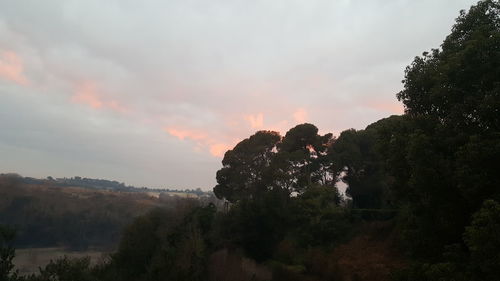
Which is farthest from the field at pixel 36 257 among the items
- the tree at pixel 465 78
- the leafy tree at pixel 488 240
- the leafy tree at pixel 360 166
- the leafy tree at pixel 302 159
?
the leafy tree at pixel 488 240

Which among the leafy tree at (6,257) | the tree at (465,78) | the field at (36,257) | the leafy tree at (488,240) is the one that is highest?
the tree at (465,78)

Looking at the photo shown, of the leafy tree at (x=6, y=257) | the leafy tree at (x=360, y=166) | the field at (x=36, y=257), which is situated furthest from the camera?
the field at (x=36, y=257)

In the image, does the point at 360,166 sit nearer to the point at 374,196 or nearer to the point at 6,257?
the point at 374,196

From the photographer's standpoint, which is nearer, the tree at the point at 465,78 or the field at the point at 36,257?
the tree at the point at 465,78

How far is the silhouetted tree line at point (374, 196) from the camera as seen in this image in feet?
28.9

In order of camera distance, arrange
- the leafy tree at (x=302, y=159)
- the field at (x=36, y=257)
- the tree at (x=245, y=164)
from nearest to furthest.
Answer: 1. the leafy tree at (x=302, y=159)
2. the tree at (x=245, y=164)
3. the field at (x=36, y=257)

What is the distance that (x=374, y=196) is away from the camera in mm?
33250

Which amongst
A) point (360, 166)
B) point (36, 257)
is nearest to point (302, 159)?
point (360, 166)

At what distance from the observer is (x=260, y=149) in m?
42.4

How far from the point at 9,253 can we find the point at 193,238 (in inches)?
552

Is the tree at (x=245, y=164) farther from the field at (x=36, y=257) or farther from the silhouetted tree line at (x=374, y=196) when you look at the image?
the field at (x=36, y=257)

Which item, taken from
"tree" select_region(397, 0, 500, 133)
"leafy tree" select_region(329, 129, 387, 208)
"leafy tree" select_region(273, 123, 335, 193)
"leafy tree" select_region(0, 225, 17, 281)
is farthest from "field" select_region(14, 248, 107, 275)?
"tree" select_region(397, 0, 500, 133)

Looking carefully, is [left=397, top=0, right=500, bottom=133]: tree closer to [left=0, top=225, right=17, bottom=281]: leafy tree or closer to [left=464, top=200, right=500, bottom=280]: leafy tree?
[left=464, top=200, right=500, bottom=280]: leafy tree

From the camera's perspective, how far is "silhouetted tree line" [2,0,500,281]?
28.9ft
